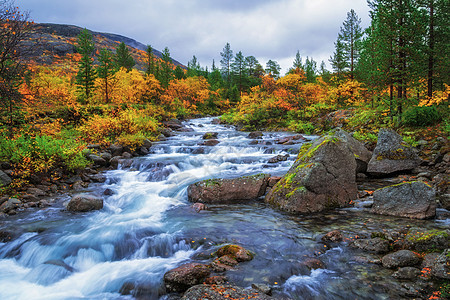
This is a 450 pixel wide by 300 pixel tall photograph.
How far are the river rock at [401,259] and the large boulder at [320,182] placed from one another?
3232mm

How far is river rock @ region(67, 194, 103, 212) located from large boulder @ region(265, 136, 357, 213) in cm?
648

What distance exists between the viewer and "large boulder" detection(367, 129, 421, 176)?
1083 cm

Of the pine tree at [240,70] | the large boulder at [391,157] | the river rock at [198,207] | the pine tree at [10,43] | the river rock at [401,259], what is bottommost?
the river rock at [198,207]

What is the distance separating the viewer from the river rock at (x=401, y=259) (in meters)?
4.86

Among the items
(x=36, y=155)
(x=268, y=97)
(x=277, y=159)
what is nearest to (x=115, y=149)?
(x=36, y=155)

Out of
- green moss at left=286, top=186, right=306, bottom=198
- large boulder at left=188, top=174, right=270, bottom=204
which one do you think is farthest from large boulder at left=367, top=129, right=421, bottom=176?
large boulder at left=188, top=174, right=270, bottom=204

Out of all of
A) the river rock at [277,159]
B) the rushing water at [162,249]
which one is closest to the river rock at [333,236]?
the rushing water at [162,249]

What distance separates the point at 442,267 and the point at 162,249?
599 cm

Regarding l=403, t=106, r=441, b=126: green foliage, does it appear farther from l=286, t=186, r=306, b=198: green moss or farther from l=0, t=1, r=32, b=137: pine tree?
l=0, t=1, r=32, b=137: pine tree

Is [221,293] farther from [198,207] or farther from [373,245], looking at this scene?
[198,207]

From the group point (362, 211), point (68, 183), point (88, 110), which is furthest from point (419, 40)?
point (88, 110)

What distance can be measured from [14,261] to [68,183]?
19.2 ft

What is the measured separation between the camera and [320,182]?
335 inches

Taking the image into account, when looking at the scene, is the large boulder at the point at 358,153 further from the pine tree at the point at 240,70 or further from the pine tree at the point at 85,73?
the pine tree at the point at 240,70
